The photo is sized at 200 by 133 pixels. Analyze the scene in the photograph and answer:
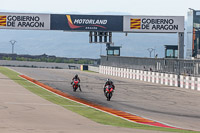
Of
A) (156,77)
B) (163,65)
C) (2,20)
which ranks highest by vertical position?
(2,20)

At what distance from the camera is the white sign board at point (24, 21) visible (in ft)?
151

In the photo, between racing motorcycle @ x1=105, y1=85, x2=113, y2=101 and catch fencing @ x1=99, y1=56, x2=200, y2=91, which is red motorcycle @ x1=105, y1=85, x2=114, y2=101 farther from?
catch fencing @ x1=99, y1=56, x2=200, y2=91

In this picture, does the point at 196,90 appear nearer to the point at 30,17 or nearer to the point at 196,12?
the point at 30,17

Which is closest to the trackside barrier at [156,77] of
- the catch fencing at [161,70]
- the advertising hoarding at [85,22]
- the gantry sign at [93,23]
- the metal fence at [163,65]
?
the catch fencing at [161,70]

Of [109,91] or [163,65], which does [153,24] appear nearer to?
[163,65]

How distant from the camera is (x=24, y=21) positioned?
46125mm

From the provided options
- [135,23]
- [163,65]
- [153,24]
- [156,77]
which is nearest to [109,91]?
[163,65]

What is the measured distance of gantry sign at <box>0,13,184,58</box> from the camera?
46.2 metres

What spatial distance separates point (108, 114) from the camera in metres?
16.9

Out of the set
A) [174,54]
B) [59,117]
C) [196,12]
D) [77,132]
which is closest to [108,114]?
[59,117]

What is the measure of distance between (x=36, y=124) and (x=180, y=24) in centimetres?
3611

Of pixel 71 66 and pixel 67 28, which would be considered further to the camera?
pixel 71 66

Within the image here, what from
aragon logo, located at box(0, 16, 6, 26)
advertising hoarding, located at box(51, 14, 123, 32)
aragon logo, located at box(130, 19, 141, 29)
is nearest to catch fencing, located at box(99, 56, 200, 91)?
aragon logo, located at box(130, 19, 141, 29)

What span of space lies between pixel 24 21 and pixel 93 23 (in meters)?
6.77
